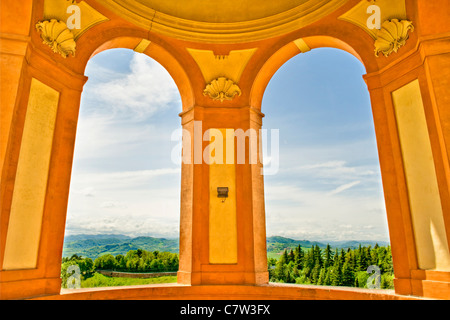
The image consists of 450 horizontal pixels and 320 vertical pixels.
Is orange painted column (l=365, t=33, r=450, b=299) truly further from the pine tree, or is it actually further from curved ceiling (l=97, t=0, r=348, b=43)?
curved ceiling (l=97, t=0, r=348, b=43)

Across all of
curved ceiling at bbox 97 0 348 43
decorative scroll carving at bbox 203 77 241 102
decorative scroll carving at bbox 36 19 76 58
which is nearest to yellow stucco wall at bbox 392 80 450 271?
curved ceiling at bbox 97 0 348 43

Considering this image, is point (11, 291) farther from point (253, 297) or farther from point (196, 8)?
point (196, 8)

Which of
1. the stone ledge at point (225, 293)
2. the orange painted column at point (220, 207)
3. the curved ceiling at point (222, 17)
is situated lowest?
the stone ledge at point (225, 293)

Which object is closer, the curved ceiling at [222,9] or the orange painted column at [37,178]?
the orange painted column at [37,178]

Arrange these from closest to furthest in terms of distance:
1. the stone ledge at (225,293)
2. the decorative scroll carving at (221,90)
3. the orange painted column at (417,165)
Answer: the orange painted column at (417,165)
the stone ledge at (225,293)
the decorative scroll carving at (221,90)

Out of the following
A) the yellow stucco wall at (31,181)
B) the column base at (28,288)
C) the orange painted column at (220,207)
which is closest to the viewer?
the column base at (28,288)

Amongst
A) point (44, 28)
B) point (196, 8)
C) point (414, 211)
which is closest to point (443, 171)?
point (414, 211)

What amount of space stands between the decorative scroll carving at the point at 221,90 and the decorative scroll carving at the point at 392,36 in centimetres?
285

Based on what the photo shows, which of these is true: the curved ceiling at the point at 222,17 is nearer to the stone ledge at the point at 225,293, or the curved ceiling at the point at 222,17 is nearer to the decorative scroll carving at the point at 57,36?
the decorative scroll carving at the point at 57,36

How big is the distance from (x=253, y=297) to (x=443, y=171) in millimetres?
3697

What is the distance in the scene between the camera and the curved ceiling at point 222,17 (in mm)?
6547

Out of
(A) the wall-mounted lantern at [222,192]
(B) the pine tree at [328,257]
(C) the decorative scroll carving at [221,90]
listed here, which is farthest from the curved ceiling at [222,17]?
(B) the pine tree at [328,257]
